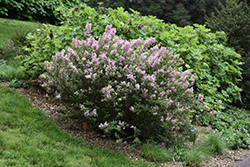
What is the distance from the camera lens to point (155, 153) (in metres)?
3.73

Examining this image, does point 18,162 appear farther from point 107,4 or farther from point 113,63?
point 107,4

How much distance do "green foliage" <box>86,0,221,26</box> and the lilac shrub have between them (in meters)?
21.9

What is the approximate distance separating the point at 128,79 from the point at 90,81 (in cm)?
64

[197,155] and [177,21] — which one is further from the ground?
[177,21]

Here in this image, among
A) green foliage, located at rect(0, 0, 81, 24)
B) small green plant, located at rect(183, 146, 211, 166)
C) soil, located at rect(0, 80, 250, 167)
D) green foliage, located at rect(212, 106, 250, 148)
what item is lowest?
soil, located at rect(0, 80, 250, 167)

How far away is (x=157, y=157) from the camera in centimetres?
371

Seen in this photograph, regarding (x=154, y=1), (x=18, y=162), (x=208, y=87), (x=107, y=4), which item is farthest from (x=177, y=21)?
(x=18, y=162)

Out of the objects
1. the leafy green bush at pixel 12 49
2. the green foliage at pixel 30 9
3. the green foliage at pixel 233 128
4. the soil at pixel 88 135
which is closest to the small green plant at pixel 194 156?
the soil at pixel 88 135

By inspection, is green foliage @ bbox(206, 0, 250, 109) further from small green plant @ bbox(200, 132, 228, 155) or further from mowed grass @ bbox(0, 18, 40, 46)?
mowed grass @ bbox(0, 18, 40, 46)

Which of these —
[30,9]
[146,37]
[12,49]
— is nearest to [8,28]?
[30,9]

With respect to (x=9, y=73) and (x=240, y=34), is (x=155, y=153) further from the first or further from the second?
(x=240, y=34)

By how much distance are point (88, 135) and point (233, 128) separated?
371 cm

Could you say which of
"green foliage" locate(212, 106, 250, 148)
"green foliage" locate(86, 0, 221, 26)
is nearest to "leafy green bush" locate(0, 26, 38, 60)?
"green foliage" locate(212, 106, 250, 148)

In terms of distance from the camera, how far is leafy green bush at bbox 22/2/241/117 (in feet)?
17.3
